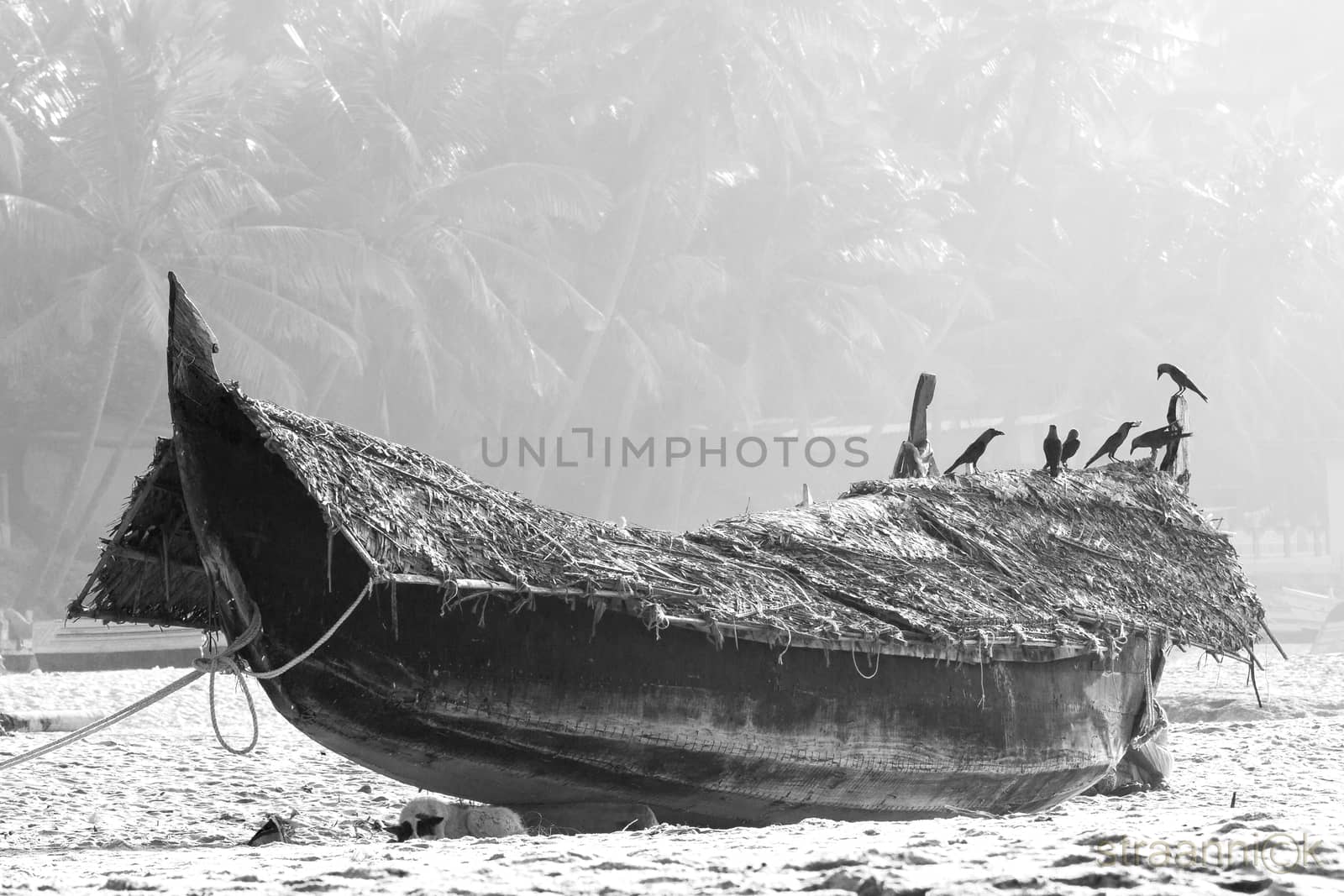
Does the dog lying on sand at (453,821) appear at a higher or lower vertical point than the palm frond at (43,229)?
lower

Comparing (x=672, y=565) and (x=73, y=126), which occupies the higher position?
(x=73, y=126)

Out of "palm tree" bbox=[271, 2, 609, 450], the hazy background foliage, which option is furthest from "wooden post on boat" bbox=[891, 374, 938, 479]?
"palm tree" bbox=[271, 2, 609, 450]

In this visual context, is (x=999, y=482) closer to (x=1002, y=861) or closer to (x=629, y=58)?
(x=1002, y=861)

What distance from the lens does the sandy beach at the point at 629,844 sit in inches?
163

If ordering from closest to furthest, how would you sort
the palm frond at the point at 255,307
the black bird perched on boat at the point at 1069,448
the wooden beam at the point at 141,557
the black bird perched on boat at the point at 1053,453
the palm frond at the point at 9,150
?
the wooden beam at the point at 141,557
the black bird perched on boat at the point at 1053,453
the black bird perched on boat at the point at 1069,448
the palm frond at the point at 9,150
the palm frond at the point at 255,307

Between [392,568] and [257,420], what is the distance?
0.86 metres

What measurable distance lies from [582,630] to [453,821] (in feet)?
3.64

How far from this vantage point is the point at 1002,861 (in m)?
4.37

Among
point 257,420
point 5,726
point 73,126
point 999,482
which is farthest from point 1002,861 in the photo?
point 73,126

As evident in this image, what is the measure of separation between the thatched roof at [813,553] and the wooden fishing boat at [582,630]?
0.06ft

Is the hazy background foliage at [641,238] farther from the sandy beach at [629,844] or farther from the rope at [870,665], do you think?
the rope at [870,665]

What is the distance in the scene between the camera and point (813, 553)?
688cm

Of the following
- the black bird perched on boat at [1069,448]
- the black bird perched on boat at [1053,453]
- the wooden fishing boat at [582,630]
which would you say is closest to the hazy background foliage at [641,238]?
the black bird perched on boat at [1069,448]

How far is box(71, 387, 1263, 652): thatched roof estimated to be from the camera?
5.50 metres
